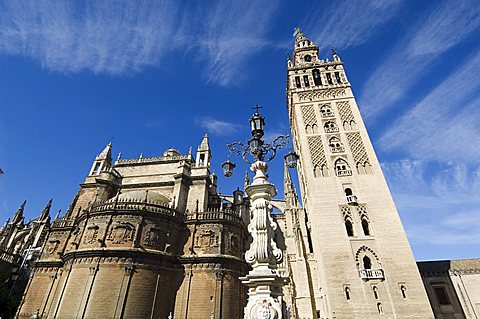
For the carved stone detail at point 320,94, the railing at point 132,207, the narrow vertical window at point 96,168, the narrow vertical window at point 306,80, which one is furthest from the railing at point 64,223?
the narrow vertical window at point 306,80

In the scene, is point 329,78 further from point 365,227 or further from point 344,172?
point 365,227

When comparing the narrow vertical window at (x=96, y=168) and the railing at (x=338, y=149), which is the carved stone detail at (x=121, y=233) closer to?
the narrow vertical window at (x=96, y=168)

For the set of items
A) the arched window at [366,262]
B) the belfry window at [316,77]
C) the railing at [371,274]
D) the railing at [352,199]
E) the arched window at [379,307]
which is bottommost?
the arched window at [379,307]

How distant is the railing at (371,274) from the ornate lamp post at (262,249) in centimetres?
1452

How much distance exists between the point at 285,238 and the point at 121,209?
1748 cm

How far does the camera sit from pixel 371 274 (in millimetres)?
18500

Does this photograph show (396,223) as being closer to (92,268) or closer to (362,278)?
(362,278)

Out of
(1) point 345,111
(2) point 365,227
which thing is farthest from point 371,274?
(1) point 345,111

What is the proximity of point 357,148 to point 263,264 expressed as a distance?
71.6 feet

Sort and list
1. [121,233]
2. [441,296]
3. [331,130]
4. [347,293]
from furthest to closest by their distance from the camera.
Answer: [331,130] → [441,296] → [121,233] → [347,293]

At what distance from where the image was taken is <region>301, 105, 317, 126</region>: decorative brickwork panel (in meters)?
28.1

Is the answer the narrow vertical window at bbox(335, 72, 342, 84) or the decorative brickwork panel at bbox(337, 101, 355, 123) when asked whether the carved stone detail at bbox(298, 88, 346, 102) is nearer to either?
the decorative brickwork panel at bbox(337, 101, 355, 123)

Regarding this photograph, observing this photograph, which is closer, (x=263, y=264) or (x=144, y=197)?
(x=263, y=264)

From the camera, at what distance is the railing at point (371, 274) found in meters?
18.3
